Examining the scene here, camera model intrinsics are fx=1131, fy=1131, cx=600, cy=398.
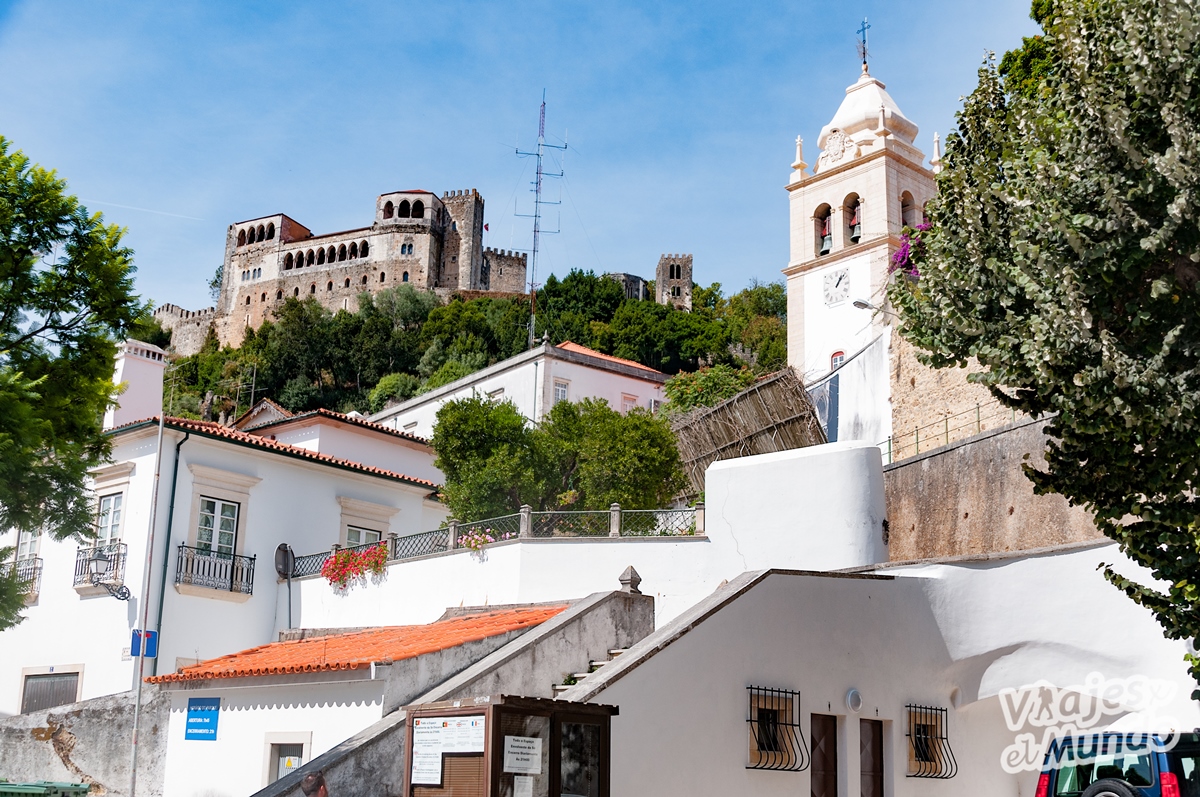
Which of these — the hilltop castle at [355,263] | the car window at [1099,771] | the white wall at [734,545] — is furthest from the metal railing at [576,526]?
the hilltop castle at [355,263]

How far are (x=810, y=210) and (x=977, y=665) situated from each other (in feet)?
99.7

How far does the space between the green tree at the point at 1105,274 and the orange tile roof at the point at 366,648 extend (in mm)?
7190

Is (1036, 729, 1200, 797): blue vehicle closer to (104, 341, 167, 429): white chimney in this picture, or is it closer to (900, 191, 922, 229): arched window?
(104, 341, 167, 429): white chimney

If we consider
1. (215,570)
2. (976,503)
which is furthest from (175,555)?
(976,503)

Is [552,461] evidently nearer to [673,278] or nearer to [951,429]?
[951,429]

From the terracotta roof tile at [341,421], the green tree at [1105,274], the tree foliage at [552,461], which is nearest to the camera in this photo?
the green tree at [1105,274]

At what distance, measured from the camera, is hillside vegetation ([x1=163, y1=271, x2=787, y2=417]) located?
2504 inches

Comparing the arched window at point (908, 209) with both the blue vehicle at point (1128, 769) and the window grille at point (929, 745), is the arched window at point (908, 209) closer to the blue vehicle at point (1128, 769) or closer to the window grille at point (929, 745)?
the window grille at point (929, 745)

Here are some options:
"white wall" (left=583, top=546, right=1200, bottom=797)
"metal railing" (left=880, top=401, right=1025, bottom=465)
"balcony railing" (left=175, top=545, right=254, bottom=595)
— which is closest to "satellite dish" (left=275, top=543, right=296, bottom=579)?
"balcony railing" (left=175, top=545, right=254, bottom=595)

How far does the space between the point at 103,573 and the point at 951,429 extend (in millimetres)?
16134

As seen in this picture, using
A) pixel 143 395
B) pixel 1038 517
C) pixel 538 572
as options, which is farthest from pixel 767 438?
pixel 143 395

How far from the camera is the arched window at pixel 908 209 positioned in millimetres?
40719

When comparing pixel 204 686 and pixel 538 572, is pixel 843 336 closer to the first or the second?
pixel 538 572

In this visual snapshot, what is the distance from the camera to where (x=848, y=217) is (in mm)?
41594
